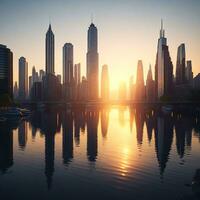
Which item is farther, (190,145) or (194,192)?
(190,145)

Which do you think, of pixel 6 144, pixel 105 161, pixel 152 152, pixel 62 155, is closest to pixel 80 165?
pixel 105 161

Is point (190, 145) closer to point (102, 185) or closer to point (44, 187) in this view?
point (102, 185)

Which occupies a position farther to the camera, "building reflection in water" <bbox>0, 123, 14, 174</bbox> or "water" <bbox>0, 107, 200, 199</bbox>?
"building reflection in water" <bbox>0, 123, 14, 174</bbox>

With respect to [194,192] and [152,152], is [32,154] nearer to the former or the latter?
[152,152]

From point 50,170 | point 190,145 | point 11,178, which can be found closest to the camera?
point 11,178

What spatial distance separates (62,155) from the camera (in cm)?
5834

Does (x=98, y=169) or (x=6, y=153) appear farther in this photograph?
(x=6, y=153)

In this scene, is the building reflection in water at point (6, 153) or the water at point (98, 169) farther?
the building reflection in water at point (6, 153)

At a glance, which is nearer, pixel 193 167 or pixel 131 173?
pixel 131 173

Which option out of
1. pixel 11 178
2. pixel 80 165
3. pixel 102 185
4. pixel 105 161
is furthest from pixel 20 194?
pixel 105 161

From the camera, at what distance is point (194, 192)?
109 ft

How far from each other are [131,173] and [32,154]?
1005 inches

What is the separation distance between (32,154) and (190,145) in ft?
128

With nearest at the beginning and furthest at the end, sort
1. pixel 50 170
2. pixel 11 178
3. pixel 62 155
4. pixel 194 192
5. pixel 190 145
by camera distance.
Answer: pixel 194 192
pixel 11 178
pixel 50 170
pixel 62 155
pixel 190 145
